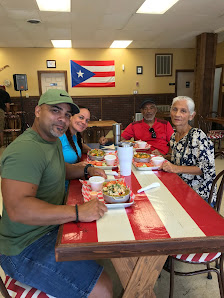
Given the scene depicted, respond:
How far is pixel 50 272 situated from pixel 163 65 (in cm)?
834

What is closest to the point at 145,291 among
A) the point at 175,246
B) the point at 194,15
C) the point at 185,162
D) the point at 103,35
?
the point at 175,246

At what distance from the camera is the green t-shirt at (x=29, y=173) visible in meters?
0.99

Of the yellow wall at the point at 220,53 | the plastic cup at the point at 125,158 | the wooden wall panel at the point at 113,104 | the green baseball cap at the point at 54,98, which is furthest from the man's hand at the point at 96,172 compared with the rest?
the yellow wall at the point at 220,53

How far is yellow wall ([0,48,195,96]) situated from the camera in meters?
7.72

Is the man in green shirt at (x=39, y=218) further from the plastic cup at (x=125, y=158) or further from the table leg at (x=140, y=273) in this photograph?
the plastic cup at (x=125, y=158)

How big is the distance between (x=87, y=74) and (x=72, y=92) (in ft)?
2.65

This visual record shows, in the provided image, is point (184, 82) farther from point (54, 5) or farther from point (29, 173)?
point (29, 173)

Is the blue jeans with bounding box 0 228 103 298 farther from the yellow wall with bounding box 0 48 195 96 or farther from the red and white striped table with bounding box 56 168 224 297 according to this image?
the yellow wall with bounding box 0 48 195 96

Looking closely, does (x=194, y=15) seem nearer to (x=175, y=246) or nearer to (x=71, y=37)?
(x=71, y=37)

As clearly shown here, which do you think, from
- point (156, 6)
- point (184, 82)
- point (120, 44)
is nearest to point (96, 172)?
point (156, 6)

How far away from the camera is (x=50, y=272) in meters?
1.03

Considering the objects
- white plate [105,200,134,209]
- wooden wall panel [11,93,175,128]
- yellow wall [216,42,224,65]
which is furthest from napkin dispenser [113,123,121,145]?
yellow wall [216,42,224,65]

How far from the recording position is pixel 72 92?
26.7 ft

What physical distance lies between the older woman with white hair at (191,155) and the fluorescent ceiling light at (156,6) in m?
3.11
